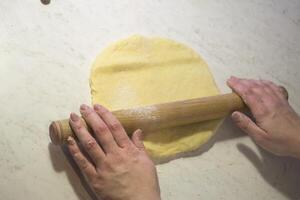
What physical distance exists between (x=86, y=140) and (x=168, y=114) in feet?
0.79

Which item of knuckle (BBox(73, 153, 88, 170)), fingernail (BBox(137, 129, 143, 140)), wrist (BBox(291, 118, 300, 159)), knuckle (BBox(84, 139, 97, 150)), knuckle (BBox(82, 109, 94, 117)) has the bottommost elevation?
wrist (BBox(291, 118, 300, 159))

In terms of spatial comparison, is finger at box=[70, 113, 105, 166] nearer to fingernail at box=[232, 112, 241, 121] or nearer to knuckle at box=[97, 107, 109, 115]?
knuckle at box=[97, 107, 109, 115]

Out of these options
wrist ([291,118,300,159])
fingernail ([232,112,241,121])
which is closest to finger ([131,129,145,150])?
fingernail ([232,112,241,121])

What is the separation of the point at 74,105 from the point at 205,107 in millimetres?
385

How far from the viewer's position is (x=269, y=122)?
1132mm

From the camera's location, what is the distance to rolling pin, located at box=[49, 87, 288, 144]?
92cm

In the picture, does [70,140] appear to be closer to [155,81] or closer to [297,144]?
[155,81]

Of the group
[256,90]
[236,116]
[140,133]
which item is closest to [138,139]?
[140,133]

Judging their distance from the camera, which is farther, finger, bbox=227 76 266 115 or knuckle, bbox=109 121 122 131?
finger, bbox=227 76 266 115

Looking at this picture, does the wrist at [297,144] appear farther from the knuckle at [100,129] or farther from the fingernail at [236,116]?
the knuckle at [100,129]

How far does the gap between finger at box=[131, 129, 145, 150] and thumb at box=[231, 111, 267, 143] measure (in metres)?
0.32

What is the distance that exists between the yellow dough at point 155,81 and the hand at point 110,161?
0.37ft

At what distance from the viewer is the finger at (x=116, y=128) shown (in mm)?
936

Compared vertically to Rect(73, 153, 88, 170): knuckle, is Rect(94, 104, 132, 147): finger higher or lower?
higher
